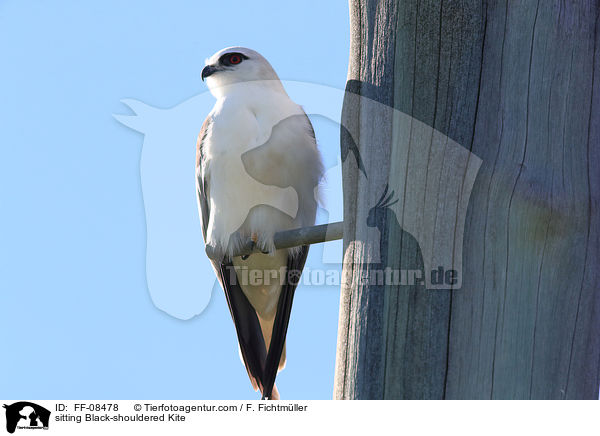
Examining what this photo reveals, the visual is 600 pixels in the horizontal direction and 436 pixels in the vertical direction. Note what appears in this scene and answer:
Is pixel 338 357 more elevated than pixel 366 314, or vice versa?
pixel 366 314

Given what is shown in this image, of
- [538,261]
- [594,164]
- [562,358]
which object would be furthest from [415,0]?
[562,358]

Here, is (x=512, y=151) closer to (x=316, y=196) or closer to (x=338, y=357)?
(x=338, y=357)

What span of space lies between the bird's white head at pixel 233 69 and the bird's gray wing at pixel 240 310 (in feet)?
1.68

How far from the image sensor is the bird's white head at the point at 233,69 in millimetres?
5004

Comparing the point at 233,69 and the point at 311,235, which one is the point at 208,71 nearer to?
the point at 233,69

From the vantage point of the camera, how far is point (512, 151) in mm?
2078

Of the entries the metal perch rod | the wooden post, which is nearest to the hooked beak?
the metal perch rod

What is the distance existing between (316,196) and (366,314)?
2470mm

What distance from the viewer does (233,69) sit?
5.04m

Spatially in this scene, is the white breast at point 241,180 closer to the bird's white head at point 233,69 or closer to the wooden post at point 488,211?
the bird's white head at point 233,69

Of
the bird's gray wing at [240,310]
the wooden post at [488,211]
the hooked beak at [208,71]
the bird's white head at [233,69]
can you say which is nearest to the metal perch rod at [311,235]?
the wooden post at [488,211]

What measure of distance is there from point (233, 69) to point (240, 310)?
1.74 m
